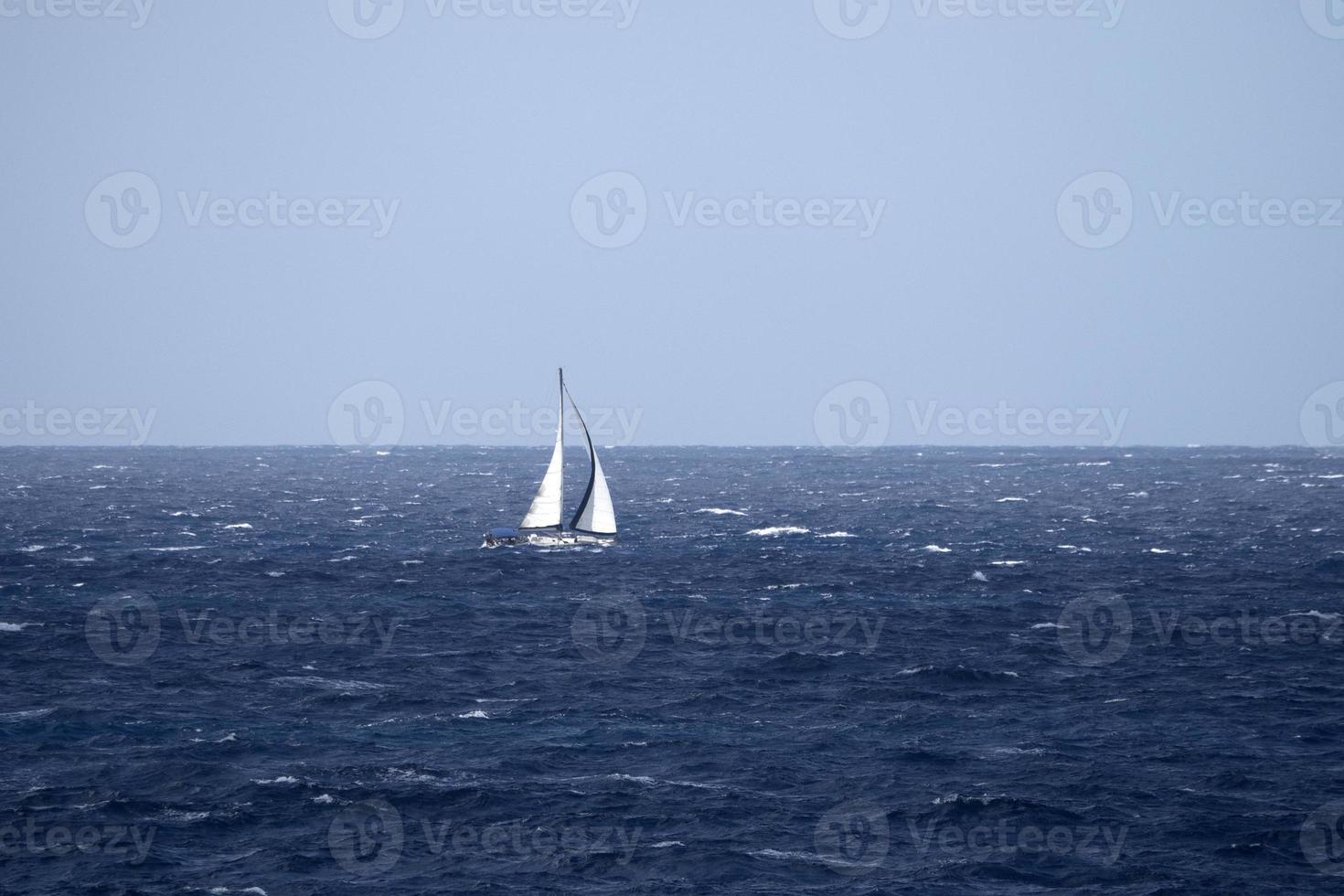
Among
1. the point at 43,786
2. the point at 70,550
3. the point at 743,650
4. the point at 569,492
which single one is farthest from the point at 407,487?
the point at 43,786

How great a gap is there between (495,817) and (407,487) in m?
137

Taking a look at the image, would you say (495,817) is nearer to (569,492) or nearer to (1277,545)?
(1277,545)

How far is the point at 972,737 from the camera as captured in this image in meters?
36.5
